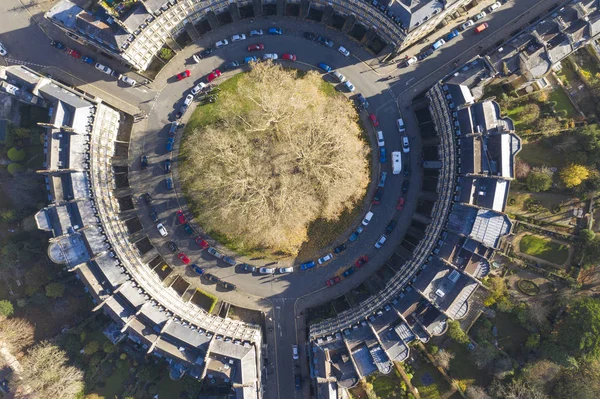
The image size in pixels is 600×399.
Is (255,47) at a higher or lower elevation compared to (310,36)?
lower

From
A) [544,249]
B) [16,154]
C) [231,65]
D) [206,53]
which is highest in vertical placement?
[206,53]

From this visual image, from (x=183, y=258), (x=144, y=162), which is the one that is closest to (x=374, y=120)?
(x=144, y=162)

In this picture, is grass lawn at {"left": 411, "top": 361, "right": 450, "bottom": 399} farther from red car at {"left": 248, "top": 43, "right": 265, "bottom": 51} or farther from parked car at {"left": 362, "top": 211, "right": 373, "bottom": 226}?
red car at {"left": 248, "top": 43, "right": 265, "bottom": 51}

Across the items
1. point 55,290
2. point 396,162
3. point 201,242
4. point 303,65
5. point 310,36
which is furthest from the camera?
point 303,65

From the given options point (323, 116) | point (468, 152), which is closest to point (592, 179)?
point (468, 152)

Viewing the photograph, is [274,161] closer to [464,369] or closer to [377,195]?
[377,195]

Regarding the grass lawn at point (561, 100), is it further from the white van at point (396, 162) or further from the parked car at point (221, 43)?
the parked car at point (221, 43)

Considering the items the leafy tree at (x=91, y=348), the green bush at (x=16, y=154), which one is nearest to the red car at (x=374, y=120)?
the leafy tree at (x=91, y=348)
